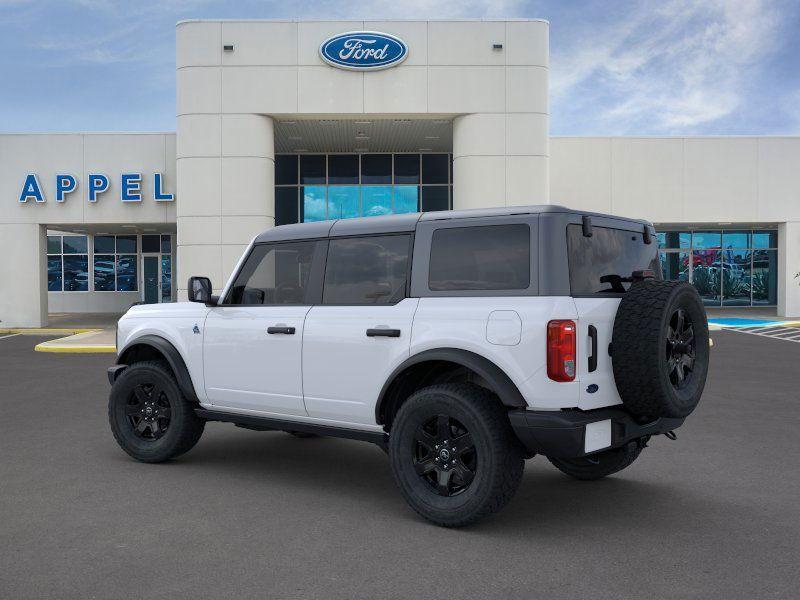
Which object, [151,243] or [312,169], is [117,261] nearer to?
[151,243]

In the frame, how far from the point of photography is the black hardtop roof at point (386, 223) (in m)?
4.68

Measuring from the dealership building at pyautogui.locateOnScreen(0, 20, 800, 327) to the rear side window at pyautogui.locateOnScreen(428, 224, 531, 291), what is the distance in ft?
48.6

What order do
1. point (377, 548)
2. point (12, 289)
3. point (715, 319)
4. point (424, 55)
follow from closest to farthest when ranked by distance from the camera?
point (377, 548) → point (424, 55) → point (12, 289) → point (715, 319)

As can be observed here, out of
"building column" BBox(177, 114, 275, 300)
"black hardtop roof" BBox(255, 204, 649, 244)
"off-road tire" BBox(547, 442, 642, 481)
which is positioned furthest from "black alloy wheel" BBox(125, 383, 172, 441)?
"building column" BBox(177, 114, 275, 300)

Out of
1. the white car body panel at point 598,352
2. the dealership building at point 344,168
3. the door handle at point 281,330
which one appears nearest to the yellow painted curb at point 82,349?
the dealership building at point 344,168

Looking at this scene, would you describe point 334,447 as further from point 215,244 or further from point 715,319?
point 715,319

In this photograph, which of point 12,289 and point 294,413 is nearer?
point 294,413

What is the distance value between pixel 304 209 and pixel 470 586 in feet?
74.7

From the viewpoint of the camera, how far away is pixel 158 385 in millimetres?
6414

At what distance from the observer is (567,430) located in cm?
427

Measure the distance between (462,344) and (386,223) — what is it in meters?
1.18

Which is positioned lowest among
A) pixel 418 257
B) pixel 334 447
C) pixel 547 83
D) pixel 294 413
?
pixel 334 447

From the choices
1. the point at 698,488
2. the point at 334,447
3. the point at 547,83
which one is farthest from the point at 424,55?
the point at 698,488

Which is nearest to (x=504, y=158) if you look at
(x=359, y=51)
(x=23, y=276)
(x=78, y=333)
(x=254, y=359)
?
(x=359, y=51)
